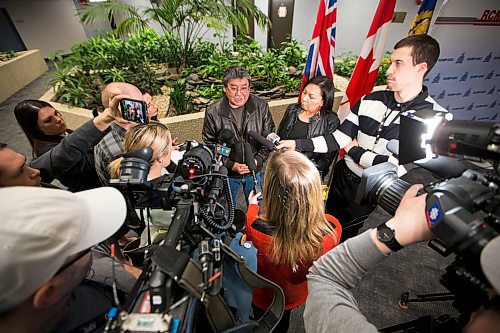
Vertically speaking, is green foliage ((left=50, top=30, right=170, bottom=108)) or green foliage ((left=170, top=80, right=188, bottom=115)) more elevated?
green foliage ((left=50, top=30, right=170, bottom=108))

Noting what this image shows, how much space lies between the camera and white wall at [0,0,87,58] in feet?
28.9

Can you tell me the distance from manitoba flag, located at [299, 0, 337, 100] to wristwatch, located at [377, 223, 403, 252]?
2.74 m

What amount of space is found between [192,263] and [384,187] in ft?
2.50

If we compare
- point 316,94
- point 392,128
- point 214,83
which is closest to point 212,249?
point 392,128

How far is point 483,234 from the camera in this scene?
20.2 inches

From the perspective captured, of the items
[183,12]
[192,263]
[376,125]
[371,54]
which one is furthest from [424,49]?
[183,12]

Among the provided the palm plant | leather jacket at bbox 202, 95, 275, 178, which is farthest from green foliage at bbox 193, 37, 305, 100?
leather jacket at bbox 202, 95, 275, 178

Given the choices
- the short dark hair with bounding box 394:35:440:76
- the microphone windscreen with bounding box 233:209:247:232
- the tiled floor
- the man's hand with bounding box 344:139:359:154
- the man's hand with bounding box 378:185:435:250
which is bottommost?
the tiled floor

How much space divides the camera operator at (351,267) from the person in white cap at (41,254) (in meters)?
0.72

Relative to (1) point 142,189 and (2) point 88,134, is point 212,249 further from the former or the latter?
(2) point 88,134

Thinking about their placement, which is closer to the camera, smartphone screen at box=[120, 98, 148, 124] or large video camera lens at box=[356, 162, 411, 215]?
large video camera lens at box=[356, 162, 411, 215]

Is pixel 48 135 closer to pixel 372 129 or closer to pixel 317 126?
pixel 317 126

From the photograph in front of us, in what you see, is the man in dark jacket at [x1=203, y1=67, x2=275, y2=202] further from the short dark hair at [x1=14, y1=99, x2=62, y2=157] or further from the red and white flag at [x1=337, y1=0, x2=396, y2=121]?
the red and white flag at [x1=337, y1=0, x2=396, y2=121]

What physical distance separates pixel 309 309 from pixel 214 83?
4.16m
